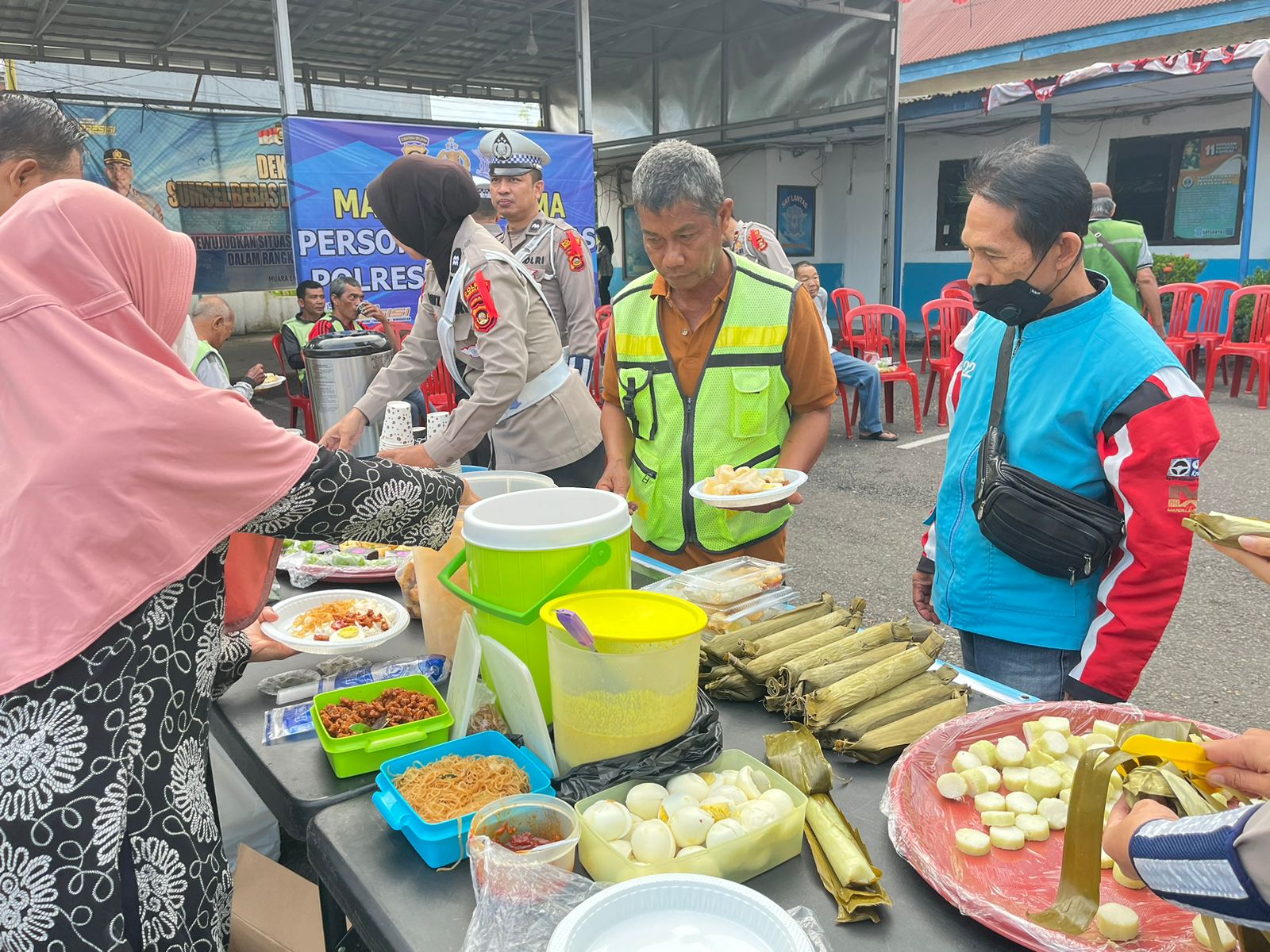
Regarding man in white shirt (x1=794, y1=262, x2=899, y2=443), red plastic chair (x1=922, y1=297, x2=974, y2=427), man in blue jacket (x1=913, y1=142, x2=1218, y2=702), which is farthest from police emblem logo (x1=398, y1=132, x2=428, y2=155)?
man in blue jacket (x1=913, y1=142, x2=1218, y2=702)

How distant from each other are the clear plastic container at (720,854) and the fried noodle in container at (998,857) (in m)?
0.16

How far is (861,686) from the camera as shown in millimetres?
1698

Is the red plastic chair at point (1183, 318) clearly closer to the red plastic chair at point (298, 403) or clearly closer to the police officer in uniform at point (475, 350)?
the police officer in uniform at point (475, 350)

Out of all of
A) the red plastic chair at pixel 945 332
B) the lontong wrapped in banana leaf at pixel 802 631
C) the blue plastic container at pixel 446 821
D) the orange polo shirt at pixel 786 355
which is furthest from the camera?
the red plastic chair at pixel 945 332

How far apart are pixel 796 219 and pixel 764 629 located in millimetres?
15675

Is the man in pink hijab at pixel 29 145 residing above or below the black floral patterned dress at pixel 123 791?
above

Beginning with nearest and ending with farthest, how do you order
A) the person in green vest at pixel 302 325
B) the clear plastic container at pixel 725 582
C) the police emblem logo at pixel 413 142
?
the clear plastic container at pixel 725 582 → the person in green vest at pixel 302 325 → the police emblem logo at pixel 413 142

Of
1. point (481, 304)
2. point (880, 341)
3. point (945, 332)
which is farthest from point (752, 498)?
point (880, 341)

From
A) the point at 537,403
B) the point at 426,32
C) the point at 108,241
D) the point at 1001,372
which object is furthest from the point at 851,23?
the point at 108,241

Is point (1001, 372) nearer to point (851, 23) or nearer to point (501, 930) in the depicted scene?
point (501, 930)

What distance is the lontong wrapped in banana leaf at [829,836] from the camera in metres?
1.23

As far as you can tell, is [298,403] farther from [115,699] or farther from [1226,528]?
[1226,528]

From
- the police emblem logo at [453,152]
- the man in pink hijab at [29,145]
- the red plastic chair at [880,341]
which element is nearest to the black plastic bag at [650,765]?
the man in pink hijab at [29,145]

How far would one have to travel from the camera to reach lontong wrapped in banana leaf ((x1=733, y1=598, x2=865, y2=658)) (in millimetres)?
1877
